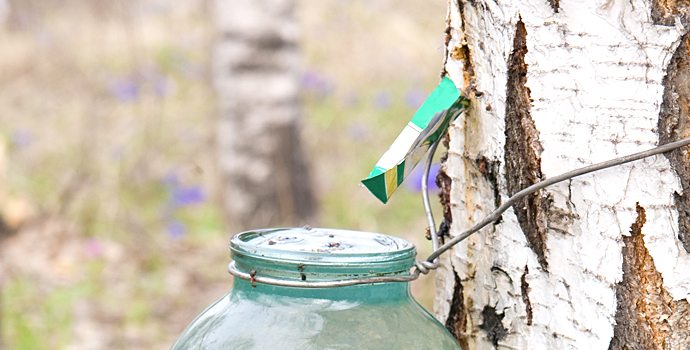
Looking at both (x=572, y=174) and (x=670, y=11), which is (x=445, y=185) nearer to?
(x=572, y=174)

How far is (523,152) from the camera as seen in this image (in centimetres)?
119

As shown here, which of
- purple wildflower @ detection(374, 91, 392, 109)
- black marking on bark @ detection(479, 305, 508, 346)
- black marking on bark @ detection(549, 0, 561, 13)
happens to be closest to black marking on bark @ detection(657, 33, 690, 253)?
black marking on bark @ detection(549, 0, 561, 13)

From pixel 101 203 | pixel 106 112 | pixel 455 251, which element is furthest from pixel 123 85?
pixel 455 251

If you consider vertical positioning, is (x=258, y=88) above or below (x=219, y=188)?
above

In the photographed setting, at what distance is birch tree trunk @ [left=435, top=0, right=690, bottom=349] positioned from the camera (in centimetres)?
109

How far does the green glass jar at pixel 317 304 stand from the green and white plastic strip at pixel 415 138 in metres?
0.10

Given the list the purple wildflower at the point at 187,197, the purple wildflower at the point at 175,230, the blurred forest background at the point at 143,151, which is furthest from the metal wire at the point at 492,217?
the purple wildflower at the point at 187,197

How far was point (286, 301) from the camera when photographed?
3.65 ft

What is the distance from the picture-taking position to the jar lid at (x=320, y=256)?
1082 millimetres

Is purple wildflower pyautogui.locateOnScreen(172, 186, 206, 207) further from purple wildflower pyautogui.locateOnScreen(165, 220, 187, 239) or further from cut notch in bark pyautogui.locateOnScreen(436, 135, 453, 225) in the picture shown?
cut notch in bark pyautogui.locateOnScreen(436, 135, 453, 225)

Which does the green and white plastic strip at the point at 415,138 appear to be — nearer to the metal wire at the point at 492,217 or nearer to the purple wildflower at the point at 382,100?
the metal wire at the point at 492,217

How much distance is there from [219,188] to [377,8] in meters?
4.57

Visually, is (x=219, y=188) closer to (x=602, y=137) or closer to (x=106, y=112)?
(x=106, y=112)

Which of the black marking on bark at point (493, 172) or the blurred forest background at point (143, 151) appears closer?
the black marking on bark at point (493, 172)
